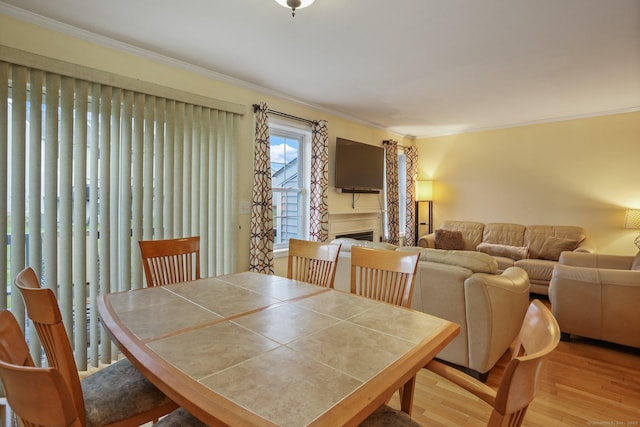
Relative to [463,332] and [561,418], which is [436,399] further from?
[561,418]

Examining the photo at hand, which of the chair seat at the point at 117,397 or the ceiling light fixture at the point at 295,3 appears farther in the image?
the ceiling light fixture at the point at 295,3

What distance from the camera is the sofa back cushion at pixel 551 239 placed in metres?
4.36

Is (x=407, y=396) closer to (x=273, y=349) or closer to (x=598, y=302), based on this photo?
(x=273, y=349)

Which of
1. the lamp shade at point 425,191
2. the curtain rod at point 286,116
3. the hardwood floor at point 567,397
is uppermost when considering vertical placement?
the curtain rod at point 286,116

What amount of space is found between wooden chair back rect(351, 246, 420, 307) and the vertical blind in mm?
1571

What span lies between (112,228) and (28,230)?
48cm

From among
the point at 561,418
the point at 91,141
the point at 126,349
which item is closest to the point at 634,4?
the point at 561,418

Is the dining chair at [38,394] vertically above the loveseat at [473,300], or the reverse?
the dining chair at [38,394]

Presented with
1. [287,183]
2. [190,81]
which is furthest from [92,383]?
[287,183]

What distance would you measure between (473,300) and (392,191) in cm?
340

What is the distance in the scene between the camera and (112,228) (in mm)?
2482

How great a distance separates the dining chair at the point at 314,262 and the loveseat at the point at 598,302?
7.51ft

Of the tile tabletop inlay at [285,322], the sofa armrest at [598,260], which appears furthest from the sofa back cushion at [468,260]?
the sofa armrest at [598,260]

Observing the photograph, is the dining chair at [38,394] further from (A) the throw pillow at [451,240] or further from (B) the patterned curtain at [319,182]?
(A) the throw pillow at [451,240]
